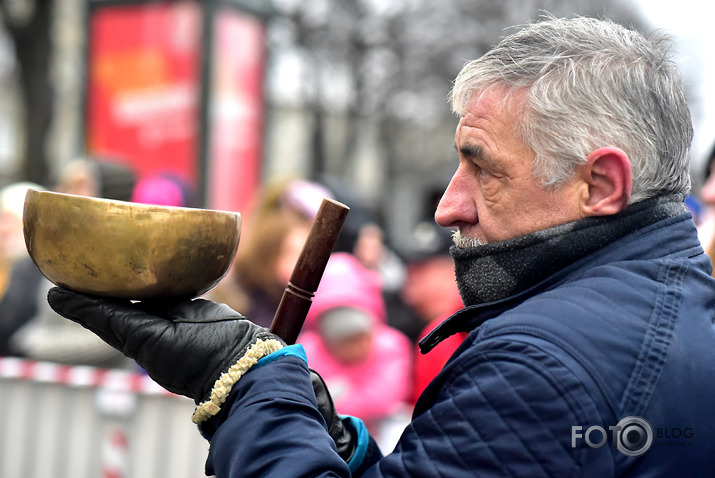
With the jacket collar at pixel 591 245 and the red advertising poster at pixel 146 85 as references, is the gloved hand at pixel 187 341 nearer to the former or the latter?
the jacket collar at pixel 591 245

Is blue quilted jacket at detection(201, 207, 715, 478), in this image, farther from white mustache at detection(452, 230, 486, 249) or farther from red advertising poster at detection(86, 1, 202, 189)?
red advertising poster at detection(86, 1, 202, 189)

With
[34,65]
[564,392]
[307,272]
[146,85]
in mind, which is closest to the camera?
[564,392]

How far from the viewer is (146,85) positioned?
25.1 feet

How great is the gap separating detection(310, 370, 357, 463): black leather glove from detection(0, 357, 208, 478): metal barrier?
2.45m

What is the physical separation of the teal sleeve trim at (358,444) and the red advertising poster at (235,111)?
554 cm

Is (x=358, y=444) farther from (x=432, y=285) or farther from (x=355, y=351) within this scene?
(x=432, y=285)

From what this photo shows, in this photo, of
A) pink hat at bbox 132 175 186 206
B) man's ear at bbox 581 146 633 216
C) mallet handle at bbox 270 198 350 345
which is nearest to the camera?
man's ear at bbox 581 146 633 216

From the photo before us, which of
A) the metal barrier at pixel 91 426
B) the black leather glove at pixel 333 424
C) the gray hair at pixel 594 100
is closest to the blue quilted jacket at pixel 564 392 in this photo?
A: the gray hair at pixel 594 100

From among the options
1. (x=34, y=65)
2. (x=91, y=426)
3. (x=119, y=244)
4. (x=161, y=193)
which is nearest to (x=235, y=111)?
(x=161, y=193)

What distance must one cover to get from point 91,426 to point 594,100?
148 inches

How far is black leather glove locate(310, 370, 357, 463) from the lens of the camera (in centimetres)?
174

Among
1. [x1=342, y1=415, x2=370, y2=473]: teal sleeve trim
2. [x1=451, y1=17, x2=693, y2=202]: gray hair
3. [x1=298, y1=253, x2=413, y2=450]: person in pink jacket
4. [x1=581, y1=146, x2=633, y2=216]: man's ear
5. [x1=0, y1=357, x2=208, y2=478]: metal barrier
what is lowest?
[x1=0, y1=357, x2=208, y2=478]: metal barrier

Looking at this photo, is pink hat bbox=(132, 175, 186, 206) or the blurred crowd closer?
the blurred crowd

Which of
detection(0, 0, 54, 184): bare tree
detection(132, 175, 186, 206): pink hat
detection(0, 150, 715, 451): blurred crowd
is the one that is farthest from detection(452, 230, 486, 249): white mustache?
detection(0, 0, 54, 184): bare tree
